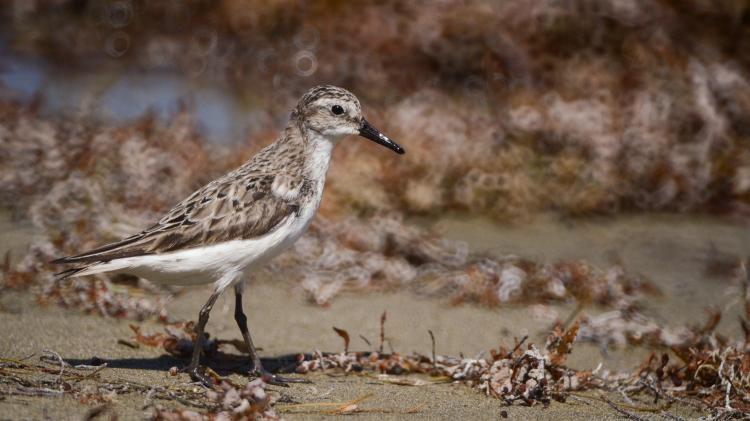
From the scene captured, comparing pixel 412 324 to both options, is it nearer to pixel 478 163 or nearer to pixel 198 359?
pixel 198 359

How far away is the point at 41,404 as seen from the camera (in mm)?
3666

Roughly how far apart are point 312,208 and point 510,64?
5.35m

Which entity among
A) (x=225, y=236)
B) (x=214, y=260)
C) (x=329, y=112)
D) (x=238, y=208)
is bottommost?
(x=214, y=260)

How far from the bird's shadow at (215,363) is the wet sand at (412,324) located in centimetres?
2

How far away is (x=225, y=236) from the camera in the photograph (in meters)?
4.77

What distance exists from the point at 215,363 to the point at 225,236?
92cm

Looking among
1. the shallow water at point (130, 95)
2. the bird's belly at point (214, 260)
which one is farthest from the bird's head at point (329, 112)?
the shallow water at point (130, 95)

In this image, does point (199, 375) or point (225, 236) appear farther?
point (225, 236)

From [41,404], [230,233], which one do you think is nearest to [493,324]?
[230,233]

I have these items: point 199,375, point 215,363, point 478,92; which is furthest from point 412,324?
point 478,92

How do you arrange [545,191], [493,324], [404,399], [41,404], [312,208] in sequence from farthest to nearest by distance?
1. [545,191]
2. [493,324]
3. [312,208]
4. [404,399]
5. [41,404]

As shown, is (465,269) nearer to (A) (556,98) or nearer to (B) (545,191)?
(B) (545,191)

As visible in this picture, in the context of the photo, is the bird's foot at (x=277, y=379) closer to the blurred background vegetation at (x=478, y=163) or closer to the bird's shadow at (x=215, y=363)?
the bird's shadow at (x=215, y=363)

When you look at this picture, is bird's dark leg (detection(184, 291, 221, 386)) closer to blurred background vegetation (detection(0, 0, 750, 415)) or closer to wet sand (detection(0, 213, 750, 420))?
wet sand (detection(0, 213, 750, 420))
